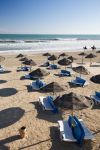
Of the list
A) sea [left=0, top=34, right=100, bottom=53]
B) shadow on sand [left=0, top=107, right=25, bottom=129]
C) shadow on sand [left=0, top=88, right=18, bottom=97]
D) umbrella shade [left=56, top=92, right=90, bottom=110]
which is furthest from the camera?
sea [left=0, top=34, right=100, bottom=53]

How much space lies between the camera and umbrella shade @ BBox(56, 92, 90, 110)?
1234 centimetres

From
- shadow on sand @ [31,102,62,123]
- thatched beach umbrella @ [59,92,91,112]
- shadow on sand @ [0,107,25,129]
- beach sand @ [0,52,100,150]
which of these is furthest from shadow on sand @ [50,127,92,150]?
shadow on sand @ [0,107,25,129]

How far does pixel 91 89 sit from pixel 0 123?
28.8 feet

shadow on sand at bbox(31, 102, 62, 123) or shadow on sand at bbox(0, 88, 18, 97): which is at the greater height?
shadow on sand at bbox(0, 88, 18, 97)

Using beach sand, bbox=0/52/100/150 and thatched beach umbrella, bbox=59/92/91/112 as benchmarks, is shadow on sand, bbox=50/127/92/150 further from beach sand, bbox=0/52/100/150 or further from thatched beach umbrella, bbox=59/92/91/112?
thatched beach umbrella, bbox=59/92/91/112

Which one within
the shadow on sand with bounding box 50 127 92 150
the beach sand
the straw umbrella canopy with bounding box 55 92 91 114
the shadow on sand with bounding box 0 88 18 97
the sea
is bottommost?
the sea

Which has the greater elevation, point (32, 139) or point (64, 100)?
point (64, 100)

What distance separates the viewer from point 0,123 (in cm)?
1289

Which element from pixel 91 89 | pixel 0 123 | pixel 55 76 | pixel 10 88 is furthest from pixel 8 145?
pixel 55 76

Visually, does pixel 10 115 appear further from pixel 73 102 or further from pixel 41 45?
pixel 41 45

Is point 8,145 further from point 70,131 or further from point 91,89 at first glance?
point 91,89

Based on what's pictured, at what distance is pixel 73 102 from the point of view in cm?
1249

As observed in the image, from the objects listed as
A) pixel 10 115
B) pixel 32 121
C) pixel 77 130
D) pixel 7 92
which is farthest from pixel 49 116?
pixel 7 92

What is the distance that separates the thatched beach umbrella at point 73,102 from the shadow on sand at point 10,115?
2.77 metres
